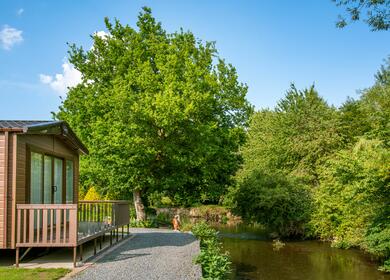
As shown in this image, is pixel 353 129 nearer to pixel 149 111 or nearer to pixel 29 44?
pixel 149 111

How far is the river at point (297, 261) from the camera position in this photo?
14.7 m

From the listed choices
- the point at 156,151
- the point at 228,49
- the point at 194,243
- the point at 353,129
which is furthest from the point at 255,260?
the point at 353,129

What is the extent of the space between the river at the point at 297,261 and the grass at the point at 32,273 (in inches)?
262

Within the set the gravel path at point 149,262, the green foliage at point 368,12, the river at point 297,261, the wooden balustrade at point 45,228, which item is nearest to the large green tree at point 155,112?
the river at point 297,261

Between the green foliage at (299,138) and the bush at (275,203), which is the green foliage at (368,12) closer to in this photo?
the bush at (275,203)

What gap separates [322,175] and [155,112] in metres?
9.86

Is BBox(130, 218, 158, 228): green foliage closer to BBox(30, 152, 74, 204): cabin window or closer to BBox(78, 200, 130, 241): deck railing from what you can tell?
BBox(78, 200, 130, 241): deck railing

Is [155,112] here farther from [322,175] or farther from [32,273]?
[32,273]

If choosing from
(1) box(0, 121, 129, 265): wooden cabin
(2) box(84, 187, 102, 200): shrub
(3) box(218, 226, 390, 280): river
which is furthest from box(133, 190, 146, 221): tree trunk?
(1) box(0, 121, 129, 265): wooden cabin

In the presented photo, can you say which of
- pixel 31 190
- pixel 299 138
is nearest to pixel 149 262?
pixel 31 190

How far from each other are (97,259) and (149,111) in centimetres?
1028

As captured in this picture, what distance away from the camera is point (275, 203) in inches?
910

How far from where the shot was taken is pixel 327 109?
1133 inches

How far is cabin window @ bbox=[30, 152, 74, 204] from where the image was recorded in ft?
36.9
